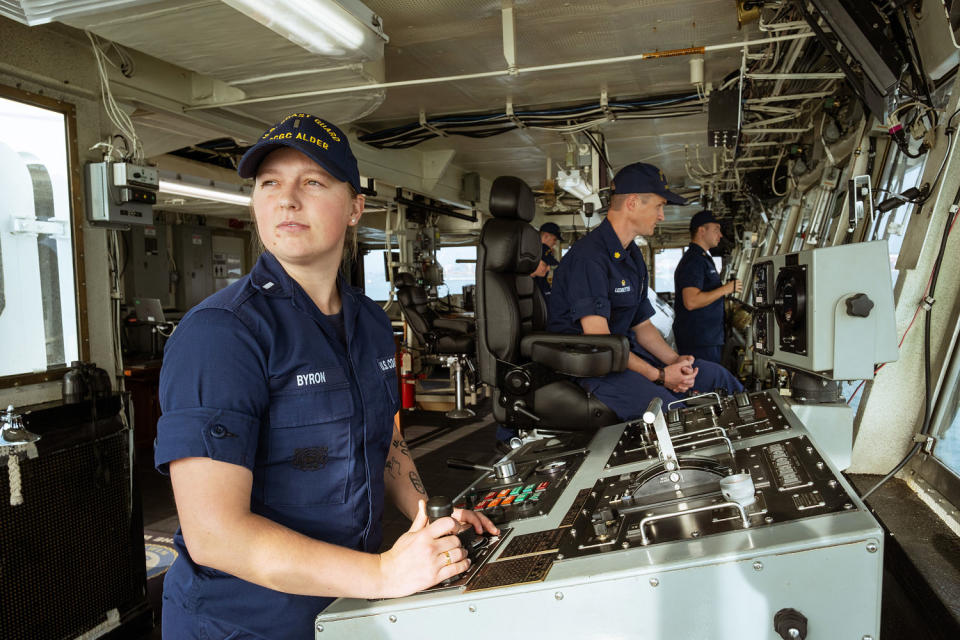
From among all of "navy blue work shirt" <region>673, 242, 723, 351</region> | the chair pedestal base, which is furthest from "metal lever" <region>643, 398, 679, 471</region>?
the chair pedestal base

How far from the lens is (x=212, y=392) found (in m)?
0.94

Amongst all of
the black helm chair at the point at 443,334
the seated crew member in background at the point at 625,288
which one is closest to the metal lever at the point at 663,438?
the seated crew member in background at the point at 625,288

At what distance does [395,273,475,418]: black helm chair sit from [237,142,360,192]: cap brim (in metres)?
4.58

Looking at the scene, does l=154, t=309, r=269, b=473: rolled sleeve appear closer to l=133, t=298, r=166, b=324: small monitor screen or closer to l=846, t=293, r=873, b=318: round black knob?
l=846, t=293, r=873, b=318: round black knob

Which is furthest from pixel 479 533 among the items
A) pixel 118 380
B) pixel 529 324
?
pixel 118 380

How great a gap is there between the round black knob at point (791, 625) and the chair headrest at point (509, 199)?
6.77 ft

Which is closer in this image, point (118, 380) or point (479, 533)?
point (479, 533)

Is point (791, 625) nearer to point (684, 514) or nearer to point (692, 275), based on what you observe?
point (684, 514)

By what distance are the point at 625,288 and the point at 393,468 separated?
1.75 meters

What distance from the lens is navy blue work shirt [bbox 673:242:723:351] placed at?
4738 millimetres

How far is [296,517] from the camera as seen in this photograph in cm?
106

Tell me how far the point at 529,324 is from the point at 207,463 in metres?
2.09

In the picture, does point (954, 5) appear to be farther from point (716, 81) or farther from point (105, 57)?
point (105, 57)

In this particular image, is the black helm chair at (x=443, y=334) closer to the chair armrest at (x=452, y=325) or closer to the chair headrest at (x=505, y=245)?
the chair armrest at (x=452, y=325)
